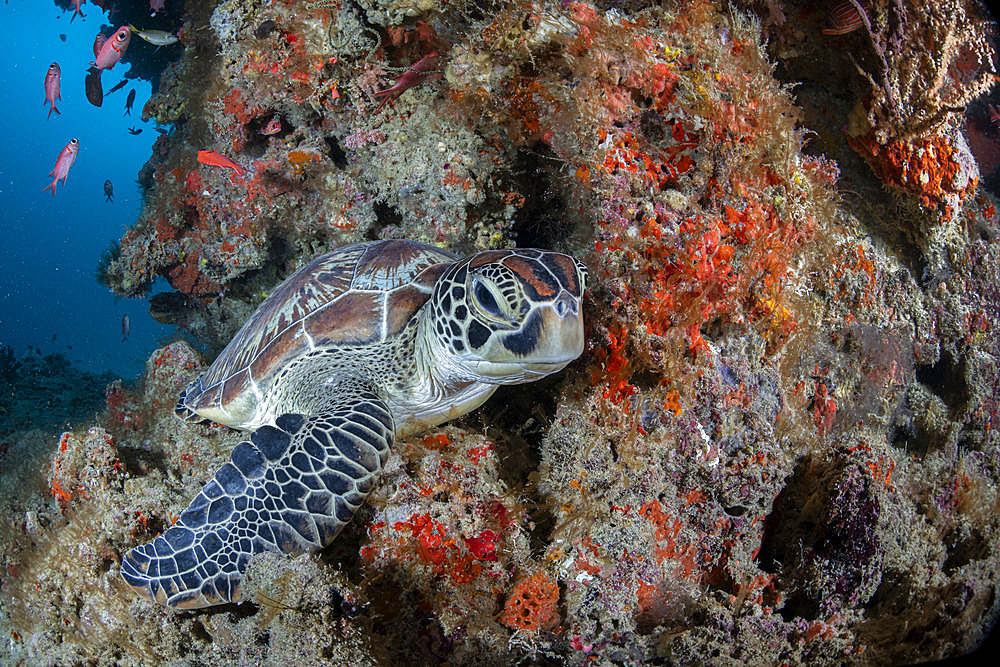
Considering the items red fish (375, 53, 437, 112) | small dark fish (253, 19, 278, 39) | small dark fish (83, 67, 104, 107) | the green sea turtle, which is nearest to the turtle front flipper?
the green sea turtle

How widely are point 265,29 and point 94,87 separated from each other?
4303 mm

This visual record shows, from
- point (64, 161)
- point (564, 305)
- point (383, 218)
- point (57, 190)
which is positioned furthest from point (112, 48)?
point (57, 190)

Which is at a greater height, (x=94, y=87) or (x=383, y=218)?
(x=94, y=87)

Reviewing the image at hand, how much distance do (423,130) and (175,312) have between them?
4702 millimetres

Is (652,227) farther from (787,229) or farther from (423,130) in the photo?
(423,130)

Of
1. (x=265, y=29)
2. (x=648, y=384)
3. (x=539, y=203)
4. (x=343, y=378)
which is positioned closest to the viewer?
(x=648, y=384)

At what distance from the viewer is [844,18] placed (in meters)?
2.62

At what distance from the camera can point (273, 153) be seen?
3756 mm

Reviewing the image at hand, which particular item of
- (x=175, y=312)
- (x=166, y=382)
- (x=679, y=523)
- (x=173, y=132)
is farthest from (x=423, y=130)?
(x=173, y=132)

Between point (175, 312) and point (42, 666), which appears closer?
point (42, 666)

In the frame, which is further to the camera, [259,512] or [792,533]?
[792,533]

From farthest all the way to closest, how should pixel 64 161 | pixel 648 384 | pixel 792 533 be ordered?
pixel 64 161 → pixel 792 533 → pixel 648 384

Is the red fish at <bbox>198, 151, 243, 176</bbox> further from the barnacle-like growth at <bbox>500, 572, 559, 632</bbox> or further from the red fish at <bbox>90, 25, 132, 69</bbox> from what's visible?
the barnacle-like growth at <bbox>500, 572, 559, 632</bbox>

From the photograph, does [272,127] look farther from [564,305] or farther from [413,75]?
[564,305]
